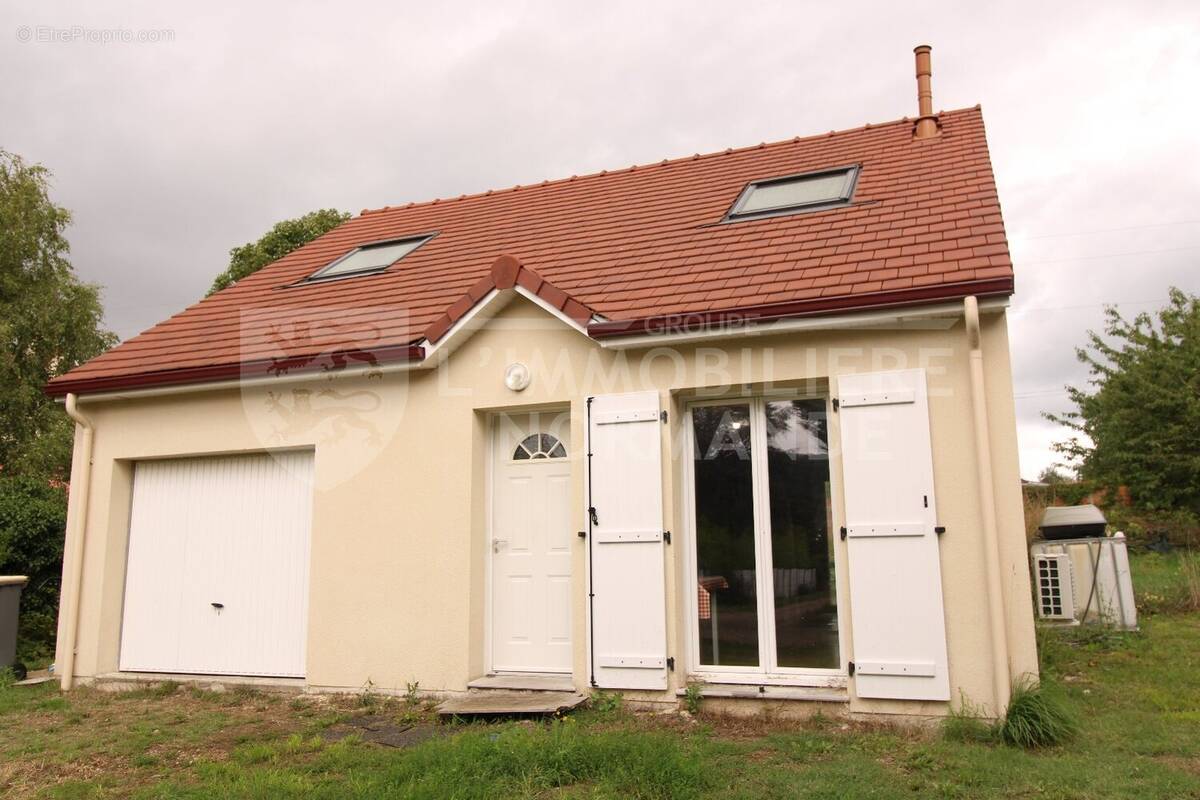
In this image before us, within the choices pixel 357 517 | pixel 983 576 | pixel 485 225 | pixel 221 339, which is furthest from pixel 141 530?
pixel 983 576

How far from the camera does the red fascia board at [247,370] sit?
A: 7.09m

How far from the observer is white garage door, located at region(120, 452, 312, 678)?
25.1ft

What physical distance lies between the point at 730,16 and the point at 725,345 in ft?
14.7

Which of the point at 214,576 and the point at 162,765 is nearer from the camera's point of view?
the point at 162,765

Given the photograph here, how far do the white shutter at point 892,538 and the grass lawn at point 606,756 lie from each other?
1.41 ft

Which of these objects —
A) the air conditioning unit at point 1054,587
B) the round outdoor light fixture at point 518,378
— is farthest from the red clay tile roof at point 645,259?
the air conditioning unit at point 1054,587

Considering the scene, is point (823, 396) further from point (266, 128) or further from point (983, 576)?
point (266, 128)

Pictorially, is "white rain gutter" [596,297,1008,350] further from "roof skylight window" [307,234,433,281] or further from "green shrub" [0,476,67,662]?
"green shrub" [0,476,67,662]

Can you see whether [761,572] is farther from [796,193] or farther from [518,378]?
[796,193]

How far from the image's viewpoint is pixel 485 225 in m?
10.3

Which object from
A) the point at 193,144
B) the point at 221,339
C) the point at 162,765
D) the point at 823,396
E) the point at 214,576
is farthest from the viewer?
the point at 193,144

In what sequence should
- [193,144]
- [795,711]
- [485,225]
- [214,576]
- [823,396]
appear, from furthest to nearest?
[193,144], [485,225], [214,576], [823,396], [795,711]

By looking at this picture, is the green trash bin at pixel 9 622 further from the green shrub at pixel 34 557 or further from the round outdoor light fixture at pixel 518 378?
the round outdoor light fixture at pixel 518 378

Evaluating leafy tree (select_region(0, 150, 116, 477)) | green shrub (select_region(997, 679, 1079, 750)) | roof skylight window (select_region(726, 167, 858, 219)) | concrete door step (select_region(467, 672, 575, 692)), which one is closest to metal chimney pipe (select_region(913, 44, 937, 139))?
roof skylight window (select_region(726, 167, 858, 219))
